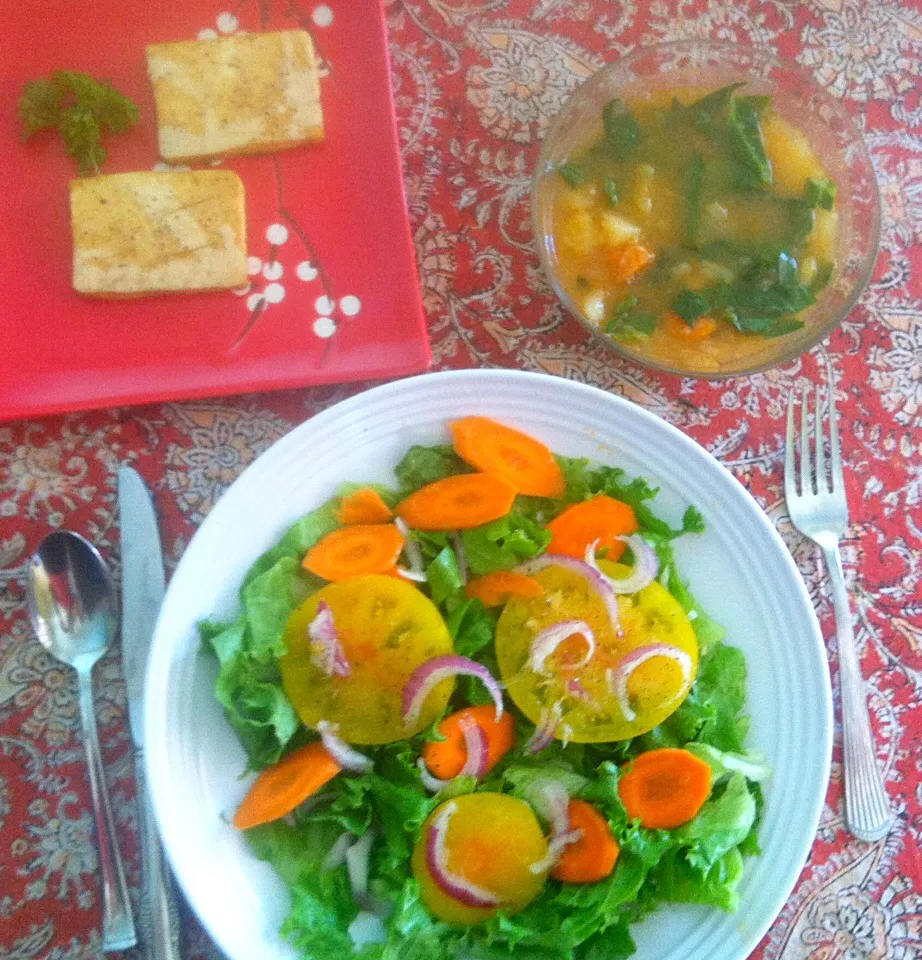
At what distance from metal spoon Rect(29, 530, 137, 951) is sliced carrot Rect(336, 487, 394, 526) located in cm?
39

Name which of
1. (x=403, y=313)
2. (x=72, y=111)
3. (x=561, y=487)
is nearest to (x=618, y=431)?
(x=561, y=487)

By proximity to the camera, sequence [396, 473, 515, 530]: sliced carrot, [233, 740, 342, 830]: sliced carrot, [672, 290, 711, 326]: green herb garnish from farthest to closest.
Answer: [672, 290, 711, 326]: green herb garnish, [396, 473, 515, 530]: sliced carrot, [233, 740, 342, 830]: sliced carrot

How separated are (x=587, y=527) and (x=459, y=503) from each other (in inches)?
8.0

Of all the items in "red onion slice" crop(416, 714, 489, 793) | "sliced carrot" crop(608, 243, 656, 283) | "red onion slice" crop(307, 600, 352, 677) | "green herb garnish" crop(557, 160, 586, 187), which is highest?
"green herb garnish" crop(557, 160, 586, 187)

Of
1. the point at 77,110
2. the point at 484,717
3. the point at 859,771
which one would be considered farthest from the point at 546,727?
the point at 77,110

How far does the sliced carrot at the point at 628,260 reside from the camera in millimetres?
1435

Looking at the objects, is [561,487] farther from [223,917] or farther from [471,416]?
[223,917]

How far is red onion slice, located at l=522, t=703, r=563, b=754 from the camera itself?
1.29 m

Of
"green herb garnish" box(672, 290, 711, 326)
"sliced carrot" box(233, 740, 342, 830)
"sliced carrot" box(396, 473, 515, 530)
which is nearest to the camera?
"sliced carrot" box(233, 740, 342, 830)

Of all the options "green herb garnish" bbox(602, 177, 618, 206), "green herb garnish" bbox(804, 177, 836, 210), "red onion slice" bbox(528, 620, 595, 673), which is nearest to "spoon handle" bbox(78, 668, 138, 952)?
"red onion slice" bbox(528, 620, 595, 673)

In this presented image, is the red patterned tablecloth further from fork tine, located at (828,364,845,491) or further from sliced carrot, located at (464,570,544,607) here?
sliced carrot, located at (464,570,544,607)

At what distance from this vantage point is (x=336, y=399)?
4.87 feet

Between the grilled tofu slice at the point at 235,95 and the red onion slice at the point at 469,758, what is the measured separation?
100 cm

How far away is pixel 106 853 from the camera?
128 centimetres
